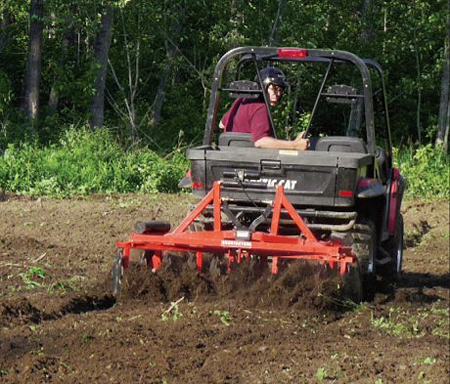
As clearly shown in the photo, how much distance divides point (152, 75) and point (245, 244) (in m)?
22.3

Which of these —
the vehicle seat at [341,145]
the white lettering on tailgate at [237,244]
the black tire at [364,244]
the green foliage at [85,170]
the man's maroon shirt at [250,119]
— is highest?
the man's maroon shirt at [250,119]

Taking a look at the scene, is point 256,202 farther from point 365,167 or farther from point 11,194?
point 11,194

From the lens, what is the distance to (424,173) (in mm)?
20625

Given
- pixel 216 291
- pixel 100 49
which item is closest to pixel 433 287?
pixel 216 291

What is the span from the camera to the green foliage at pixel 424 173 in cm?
2014

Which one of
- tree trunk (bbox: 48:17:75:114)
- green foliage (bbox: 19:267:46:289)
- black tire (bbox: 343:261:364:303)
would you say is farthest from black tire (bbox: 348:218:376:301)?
tree trunk (bbox: 48:17:75:114)

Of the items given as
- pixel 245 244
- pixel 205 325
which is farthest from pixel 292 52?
pixel 205 325

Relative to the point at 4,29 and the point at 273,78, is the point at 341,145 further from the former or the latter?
the point at 4,29

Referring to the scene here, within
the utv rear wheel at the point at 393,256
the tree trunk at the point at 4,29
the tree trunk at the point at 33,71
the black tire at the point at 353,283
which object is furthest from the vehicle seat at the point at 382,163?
the tree trunk at the point at 4,29

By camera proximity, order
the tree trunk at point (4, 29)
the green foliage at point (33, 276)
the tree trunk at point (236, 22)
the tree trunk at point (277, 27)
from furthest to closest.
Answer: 1. the tree trunk at point (4, 29)
2. the tree trunk at point (277, 27)
3. the tree trunk at point (236, 22)
4. the green foliage at point (33, 276)

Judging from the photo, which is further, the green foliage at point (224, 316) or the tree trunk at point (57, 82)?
the tree trunk at point (57, 82)

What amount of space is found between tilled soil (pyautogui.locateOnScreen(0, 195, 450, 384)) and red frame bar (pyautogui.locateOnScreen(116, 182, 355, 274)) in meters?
0.19

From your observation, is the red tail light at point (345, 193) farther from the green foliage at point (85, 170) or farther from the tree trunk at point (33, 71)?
the tree trunk at point (33, 71)

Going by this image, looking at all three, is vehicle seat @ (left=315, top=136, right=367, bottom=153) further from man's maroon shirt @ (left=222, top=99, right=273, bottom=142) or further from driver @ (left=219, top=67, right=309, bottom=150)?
man's maroon shirt @ (left=222, top=99, right=273, bottom=142)
